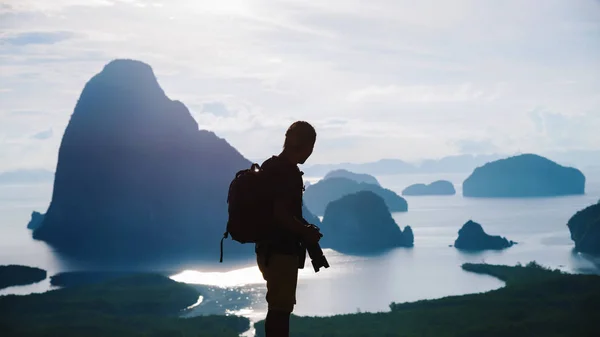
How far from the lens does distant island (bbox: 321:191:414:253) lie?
→ 151m

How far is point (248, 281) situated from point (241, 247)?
57.7m

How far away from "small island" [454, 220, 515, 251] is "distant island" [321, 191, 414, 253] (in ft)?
47.9

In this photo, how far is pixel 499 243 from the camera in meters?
138

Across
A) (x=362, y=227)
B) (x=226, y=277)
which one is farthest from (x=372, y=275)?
(x=362, y=227)

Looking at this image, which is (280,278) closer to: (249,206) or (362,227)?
(249,206)

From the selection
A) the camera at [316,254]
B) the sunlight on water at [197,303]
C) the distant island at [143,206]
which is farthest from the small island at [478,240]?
the camera at [316,254]

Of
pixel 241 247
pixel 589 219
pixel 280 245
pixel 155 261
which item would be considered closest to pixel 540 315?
pixel 280 245

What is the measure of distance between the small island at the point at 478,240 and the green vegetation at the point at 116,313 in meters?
67.6

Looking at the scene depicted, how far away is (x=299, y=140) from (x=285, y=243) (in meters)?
0.99

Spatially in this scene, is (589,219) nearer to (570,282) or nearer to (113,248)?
(570,282)

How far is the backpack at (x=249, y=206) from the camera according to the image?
6.04 metres

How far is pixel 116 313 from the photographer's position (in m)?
71.0

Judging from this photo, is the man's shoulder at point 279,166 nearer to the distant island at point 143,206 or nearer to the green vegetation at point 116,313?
the green vegetation at point 116,313

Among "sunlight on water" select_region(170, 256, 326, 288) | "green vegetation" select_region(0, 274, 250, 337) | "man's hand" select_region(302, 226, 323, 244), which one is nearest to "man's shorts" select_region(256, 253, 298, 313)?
"man's hand" select_region(302, 226, 323, 244)
